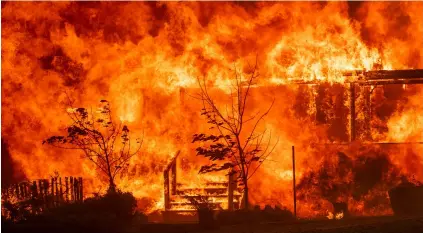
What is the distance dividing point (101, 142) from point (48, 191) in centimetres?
232

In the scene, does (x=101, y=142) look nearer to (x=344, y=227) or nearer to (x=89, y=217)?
(x=89, y=217)

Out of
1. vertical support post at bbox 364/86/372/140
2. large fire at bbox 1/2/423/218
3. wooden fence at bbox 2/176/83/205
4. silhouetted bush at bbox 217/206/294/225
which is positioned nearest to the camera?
silhouetted bush at bbox 217/206/294/225

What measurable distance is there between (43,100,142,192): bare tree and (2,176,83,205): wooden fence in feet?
3.18

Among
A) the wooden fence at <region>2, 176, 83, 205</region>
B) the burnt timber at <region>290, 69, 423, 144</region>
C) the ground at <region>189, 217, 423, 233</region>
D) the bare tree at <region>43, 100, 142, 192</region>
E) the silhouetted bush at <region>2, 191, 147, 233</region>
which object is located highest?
the burnt timber at <region>290, 69, 423, 144</region>

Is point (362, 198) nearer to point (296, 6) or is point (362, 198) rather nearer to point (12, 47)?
point (296, 6)

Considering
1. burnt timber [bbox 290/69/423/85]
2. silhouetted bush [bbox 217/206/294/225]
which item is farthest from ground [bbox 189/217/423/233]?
burnt timber [bbox 290/69/423/85]

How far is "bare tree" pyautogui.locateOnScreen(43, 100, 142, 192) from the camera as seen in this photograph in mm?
15852

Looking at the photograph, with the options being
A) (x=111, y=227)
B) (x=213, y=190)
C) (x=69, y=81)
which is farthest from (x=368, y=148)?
(x=69, y=81)

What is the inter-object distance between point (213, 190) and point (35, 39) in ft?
27.0

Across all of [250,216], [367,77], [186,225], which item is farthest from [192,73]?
[186,225]

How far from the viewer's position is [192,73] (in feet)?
62.6

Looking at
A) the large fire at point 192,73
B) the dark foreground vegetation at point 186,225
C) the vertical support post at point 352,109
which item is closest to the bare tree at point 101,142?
the large fire at point 192,73

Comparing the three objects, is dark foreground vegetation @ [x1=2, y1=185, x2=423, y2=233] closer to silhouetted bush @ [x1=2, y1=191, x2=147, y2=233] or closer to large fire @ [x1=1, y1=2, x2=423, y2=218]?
silhouetted bush @ [x1=2, y1=191, x2=147, y2=233]

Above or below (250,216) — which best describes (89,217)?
above
